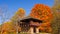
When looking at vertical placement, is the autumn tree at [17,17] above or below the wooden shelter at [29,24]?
above

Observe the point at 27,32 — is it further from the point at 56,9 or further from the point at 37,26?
the point at 56,9

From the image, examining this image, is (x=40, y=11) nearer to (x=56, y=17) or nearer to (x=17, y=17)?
(x=17, y=17)

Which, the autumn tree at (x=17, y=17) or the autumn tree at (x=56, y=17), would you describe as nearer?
the autumn tree at (x=56, y=17)

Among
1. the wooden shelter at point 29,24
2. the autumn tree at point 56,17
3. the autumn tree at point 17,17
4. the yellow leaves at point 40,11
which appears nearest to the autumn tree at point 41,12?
the yellow leaves at point 40,11

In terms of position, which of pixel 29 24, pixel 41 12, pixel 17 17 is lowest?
pixel 29 24

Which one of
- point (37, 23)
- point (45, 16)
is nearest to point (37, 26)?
point (37, 23)

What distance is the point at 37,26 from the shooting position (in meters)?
41.1

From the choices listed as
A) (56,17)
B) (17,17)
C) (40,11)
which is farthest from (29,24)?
(56,17)

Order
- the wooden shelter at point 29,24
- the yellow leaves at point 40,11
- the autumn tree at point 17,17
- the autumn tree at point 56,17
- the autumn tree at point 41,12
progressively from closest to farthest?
the autumn tree at point 56,17 → the wooden shelter at point 29,24 → the autumn tree at point 17,17 → the autumn tree at point 41,12 → the yellow leaves at point 40,11

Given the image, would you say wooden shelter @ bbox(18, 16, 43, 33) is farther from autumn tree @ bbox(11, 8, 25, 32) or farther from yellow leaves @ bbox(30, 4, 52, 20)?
yellow leaves @ bbox(30, 4, 52, 20)

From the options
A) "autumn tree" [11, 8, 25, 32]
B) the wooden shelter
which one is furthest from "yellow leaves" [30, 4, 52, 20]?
the wooden shelter

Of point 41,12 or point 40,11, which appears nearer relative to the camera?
point 41,12

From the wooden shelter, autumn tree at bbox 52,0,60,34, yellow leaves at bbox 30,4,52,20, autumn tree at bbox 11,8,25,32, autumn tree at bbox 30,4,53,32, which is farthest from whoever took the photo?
yellow leaves at bbox 30,4,52,20

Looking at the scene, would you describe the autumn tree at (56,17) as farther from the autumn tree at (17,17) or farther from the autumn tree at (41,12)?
the autumn tree at (41,12)
